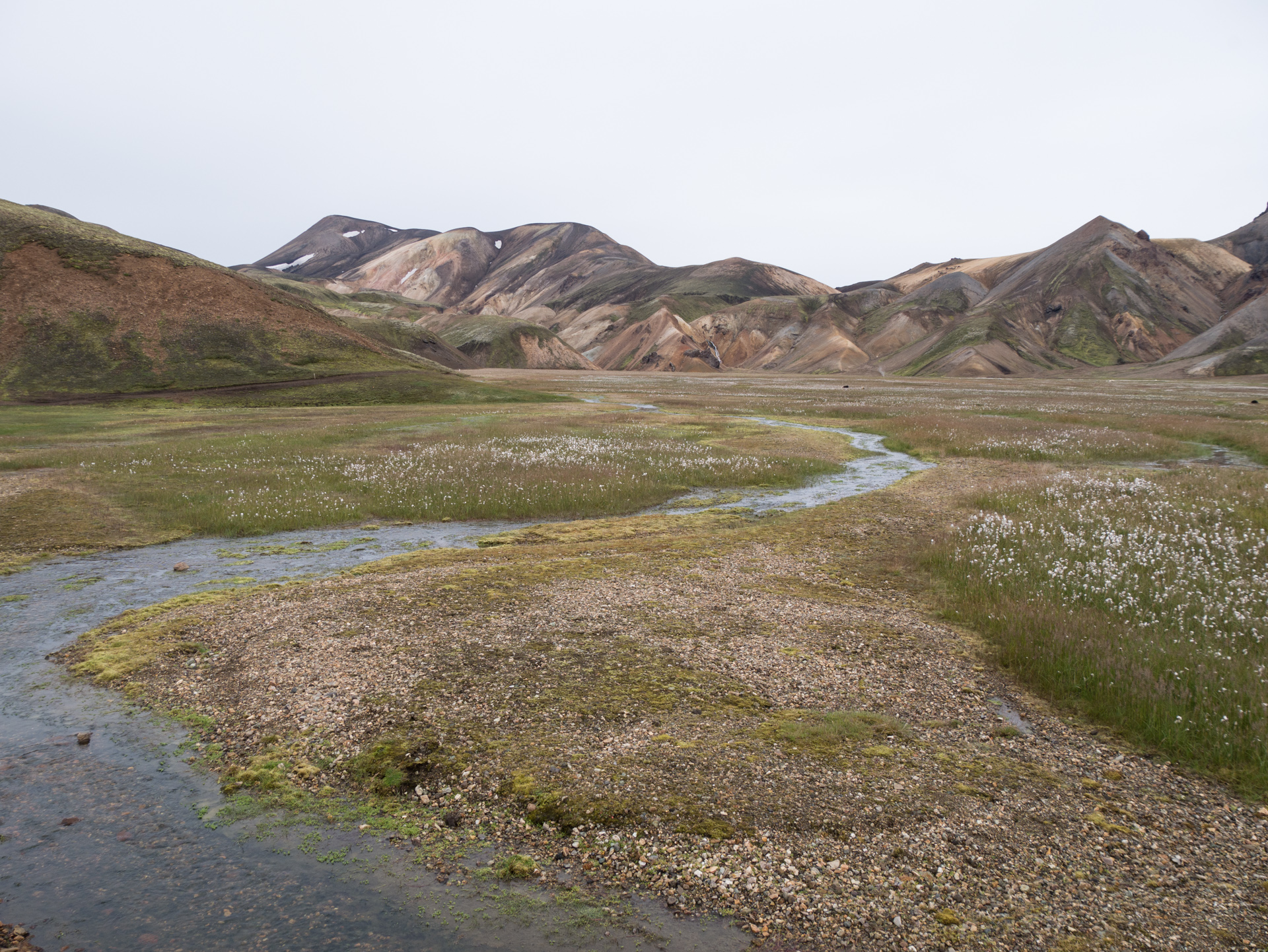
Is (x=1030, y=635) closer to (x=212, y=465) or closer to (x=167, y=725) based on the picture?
(x=167, y=725)

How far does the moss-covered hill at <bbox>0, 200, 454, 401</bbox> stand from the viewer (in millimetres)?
74875

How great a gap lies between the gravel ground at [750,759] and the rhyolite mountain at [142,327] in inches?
2799

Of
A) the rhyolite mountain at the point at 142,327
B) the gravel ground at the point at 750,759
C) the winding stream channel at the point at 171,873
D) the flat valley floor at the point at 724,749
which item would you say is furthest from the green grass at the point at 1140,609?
the rhyolite mountain at the point at 142,327

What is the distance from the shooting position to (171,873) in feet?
21.3

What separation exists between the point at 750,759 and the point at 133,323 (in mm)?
102718

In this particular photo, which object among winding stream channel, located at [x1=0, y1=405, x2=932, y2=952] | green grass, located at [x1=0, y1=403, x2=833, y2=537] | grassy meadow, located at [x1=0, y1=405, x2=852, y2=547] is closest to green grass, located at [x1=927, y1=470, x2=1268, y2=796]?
winding stream channel, located at [x1=0, y1=405, x2=932, y2=952]

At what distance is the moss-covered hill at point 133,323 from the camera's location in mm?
74875

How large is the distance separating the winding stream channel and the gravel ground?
634mm

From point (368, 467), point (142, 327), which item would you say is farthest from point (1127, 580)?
point (142, 327)

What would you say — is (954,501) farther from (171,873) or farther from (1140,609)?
(171,873)

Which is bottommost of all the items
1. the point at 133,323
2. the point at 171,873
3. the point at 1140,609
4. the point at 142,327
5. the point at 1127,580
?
the point at 171,873

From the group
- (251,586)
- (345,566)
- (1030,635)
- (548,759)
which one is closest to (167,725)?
(548,759)

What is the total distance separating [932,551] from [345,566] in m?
15.7

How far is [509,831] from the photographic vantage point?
23.7 feet
